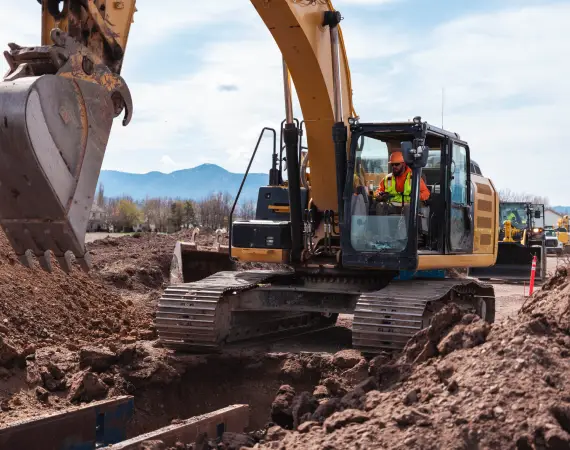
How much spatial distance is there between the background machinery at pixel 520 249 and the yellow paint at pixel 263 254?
14.6 meters

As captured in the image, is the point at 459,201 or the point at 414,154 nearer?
the point at 414,154

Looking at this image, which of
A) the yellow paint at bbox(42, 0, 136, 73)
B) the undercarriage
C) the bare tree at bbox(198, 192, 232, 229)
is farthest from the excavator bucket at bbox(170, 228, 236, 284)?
the bare tree at bbox(198, 192, 232, 229)

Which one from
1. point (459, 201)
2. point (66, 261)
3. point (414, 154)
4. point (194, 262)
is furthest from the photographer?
point (194, 262)

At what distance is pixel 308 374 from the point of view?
801 centimetres

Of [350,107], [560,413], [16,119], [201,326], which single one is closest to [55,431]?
[16,119]

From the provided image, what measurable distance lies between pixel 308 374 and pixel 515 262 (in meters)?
16.1

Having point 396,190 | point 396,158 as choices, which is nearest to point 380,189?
point 396,190

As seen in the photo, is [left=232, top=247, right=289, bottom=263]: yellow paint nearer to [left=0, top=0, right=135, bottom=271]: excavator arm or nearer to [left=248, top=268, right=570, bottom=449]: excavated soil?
[left=0, top=0, right=135, bottom=271]: excavator arm

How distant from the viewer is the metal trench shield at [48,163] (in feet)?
17.7

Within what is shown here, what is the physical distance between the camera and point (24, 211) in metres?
5.64

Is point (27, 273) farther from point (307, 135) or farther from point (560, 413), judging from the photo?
point (560, 413)

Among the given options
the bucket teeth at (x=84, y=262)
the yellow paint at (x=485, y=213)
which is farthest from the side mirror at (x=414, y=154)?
the bucket teeth at (x=84, y=262)

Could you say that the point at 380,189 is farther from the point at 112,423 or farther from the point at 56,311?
the point at 56,311

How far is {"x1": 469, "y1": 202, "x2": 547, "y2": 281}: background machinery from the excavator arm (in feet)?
58.5
